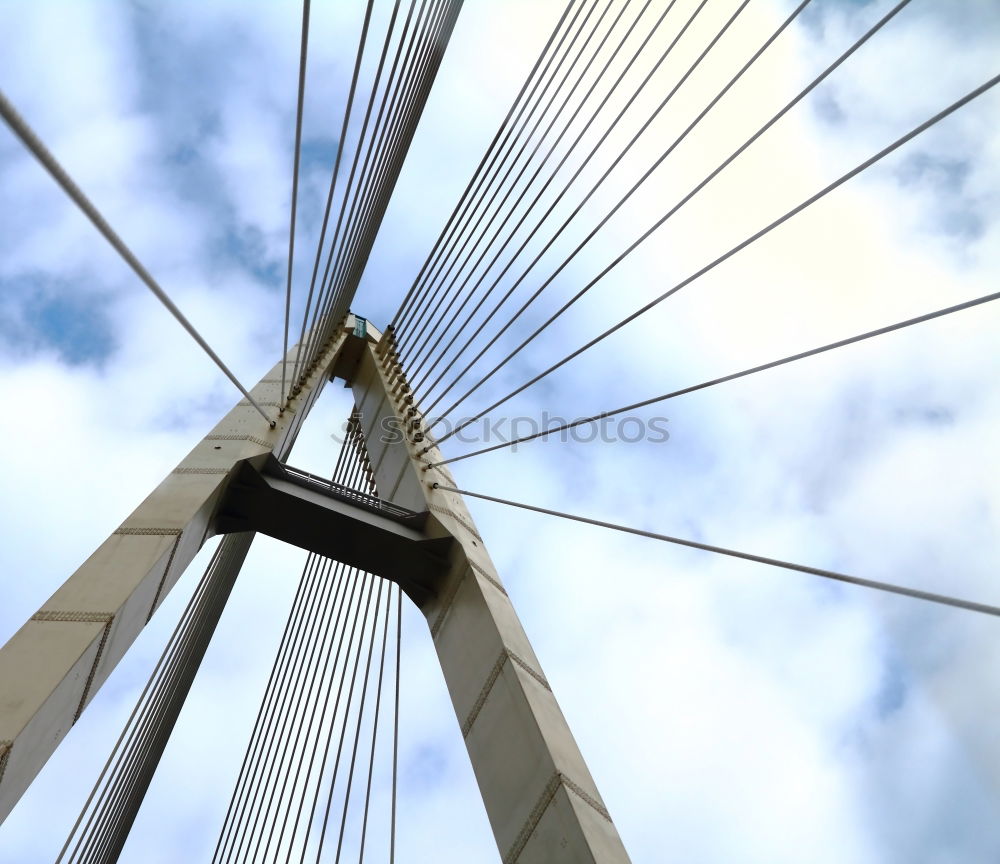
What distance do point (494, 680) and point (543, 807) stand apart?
2.58ft

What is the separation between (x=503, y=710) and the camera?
3992 mm

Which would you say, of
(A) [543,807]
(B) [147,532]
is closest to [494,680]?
(A) [543,807]

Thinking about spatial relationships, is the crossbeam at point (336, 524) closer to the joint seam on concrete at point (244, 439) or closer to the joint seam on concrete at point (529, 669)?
the joint seam on concrete at point (244, 439)

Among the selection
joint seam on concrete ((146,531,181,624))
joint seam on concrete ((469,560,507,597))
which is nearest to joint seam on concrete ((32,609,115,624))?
joint seam on concrete ((146,531,181,624))

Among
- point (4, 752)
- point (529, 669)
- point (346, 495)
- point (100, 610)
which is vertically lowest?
point (529, 669)

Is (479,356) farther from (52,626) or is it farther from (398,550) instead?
(52,626)

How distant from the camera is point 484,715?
4117 mm

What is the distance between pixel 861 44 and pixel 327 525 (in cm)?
396

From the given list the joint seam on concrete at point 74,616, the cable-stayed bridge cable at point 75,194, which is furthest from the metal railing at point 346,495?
the cable-stayed bridge cable at point 75,194

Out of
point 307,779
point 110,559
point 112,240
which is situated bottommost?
A: point 307,779

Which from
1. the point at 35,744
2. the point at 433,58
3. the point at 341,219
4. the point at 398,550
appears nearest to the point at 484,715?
the point at 398,550

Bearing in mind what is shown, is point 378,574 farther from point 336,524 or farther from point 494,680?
point 494,680

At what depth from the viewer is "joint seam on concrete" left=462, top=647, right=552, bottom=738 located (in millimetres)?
4133

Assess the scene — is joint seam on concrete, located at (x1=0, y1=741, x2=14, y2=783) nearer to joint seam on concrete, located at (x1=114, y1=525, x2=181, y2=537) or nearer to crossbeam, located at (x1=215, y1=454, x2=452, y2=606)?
joint seam on concrete, located at (x1=114, y1=525, x2=181, y2=537)
